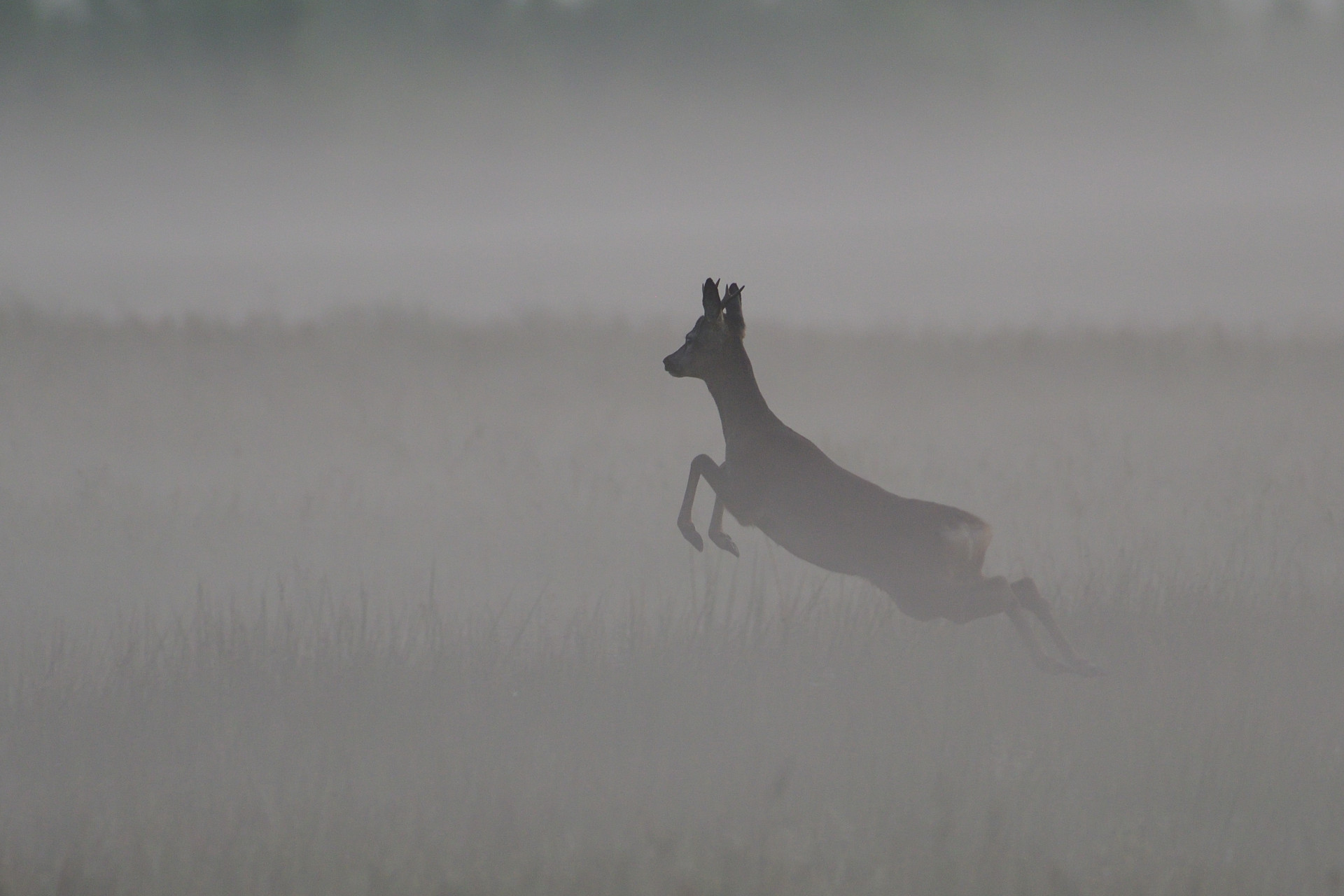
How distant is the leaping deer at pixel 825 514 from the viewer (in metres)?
5.00

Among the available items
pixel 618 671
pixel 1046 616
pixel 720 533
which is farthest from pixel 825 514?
pixel 618 671

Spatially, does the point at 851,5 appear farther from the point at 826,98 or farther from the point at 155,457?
the point at 155,457

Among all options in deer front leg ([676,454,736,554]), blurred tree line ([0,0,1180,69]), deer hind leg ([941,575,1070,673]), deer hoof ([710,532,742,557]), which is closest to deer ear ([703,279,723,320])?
deer front leg ([676,454,736,554])

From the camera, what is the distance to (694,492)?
493 cm

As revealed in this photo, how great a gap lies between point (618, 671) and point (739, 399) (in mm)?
2071

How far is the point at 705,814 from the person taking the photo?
4969mm

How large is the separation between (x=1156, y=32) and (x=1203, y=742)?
100ft

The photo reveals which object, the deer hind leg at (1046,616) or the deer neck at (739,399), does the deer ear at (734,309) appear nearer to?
the deer neck at (739,399)

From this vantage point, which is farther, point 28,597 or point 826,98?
point 826,98

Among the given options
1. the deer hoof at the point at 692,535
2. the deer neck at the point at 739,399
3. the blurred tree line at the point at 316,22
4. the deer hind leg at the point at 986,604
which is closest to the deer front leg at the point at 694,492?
the deer hoof at the point at 692,535

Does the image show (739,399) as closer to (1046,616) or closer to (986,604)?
(986,604)

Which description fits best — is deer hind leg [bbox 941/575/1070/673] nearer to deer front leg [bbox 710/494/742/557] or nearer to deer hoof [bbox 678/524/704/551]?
deer front leg [bbox 710/494/742/557]

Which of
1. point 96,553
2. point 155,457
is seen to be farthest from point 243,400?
point 96,553

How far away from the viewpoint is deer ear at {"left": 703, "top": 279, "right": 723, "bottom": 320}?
15.9 ft
